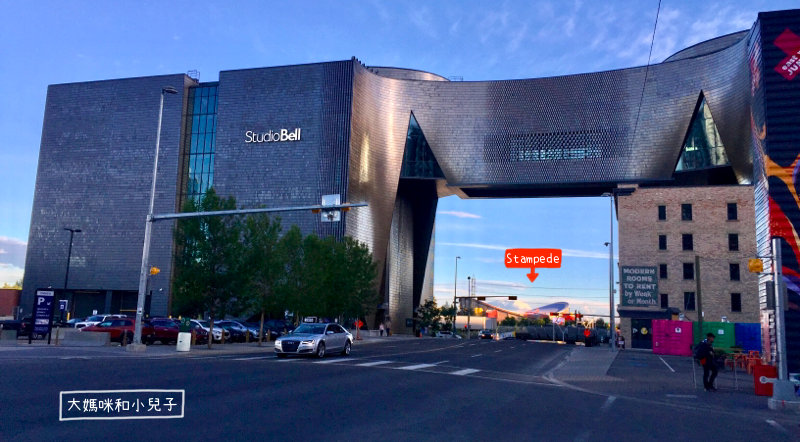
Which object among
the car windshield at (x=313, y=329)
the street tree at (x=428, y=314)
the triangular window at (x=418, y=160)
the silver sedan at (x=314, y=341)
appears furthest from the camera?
the street tree at (x=428, y=314)

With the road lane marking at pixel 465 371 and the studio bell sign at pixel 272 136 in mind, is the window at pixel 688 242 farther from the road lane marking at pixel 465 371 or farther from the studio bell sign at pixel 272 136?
the road lane marking at pixel 465 371

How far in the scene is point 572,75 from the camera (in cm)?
7100

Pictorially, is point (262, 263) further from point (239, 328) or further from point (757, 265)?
point (757, 265)

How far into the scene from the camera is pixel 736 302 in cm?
5506

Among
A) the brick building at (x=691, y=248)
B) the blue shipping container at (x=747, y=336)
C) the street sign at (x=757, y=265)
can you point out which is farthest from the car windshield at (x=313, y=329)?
the brick building at (x=691, y=248)

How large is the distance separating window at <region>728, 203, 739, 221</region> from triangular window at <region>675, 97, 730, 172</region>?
10.8 metres

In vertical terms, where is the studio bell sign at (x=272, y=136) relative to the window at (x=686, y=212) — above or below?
above

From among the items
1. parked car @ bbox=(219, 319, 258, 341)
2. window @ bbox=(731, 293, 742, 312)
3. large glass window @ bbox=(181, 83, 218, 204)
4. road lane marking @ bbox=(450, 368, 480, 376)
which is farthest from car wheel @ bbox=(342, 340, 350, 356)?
large glass window @ bbox=(181, 83, 218, 204)

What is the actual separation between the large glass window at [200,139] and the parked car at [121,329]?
39.4m

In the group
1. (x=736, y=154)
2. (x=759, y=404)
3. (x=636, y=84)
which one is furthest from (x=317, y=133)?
→ (x=759, y=404)

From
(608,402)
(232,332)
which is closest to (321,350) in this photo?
(608,402)

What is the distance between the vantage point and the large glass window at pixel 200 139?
2886 inches

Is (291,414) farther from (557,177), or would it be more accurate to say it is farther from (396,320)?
(396,320)

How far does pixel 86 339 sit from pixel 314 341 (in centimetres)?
1311
